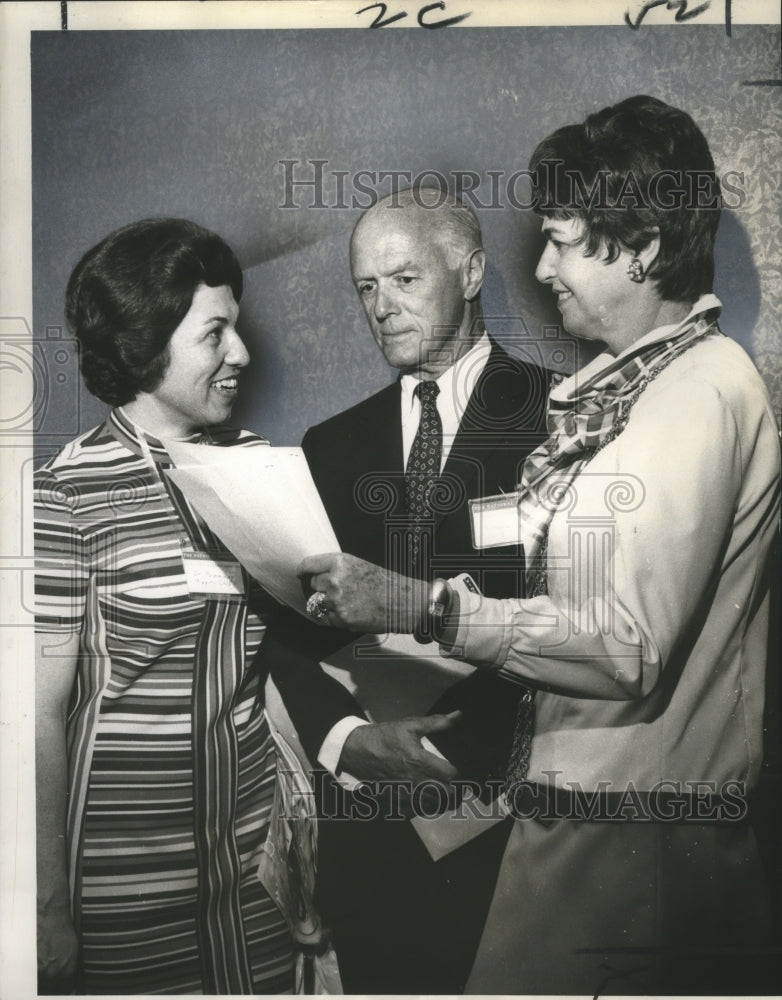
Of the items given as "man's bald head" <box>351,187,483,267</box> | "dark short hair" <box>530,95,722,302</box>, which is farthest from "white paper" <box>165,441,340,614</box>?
"dark short hair" <box>530,95,722,302</box>

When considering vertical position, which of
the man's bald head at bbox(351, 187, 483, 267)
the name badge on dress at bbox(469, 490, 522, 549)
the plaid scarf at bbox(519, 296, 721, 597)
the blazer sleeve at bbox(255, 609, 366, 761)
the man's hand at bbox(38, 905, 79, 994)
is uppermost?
the man's bald head at bbox(351, 187, 483, 267)

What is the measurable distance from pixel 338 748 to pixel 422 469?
1.89ft

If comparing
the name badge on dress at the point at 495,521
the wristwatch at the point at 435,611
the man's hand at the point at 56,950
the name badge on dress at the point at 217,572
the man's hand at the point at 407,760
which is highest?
the name badge on dress at the point at 495,521

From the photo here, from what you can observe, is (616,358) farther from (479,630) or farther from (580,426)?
(479,630)

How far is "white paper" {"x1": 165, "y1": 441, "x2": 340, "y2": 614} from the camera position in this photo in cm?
201

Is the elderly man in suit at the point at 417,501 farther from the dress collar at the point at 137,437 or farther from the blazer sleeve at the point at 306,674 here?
the dress collar at the point at 137,437

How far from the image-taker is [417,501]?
80.1 inches

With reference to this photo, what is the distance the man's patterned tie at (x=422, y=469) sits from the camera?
2.03m

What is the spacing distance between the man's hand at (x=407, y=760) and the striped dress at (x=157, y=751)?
0.18 metres

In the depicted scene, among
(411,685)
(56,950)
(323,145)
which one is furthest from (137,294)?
(56,950)

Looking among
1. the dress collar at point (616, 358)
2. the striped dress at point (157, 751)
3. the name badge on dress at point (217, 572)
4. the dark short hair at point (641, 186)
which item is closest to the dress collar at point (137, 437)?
the striped dress at point (157, 751)

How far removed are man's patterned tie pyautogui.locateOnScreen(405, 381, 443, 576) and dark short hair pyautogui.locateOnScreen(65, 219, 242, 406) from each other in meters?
0.43

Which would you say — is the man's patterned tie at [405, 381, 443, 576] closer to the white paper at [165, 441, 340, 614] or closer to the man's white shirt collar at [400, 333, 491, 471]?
the man's white shirt collar at [400, 333, 491, 471]

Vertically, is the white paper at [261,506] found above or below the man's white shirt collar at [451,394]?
below
